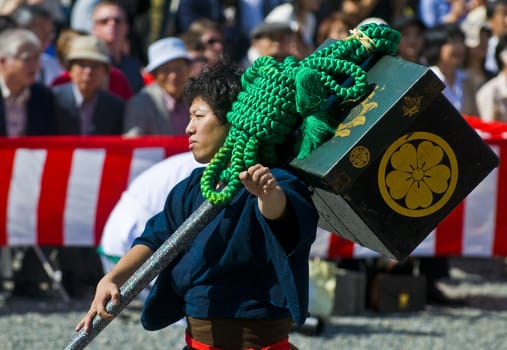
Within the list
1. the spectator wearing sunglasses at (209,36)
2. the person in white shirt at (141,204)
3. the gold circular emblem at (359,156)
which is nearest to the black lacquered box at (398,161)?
the gold circular emblem at (359,156)

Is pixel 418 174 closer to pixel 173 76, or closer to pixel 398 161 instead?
pixel 398 161

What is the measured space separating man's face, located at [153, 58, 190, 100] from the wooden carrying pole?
4094 mm

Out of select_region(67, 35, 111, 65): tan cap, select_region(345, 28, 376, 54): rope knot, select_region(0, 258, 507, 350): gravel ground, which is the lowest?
select_region(0, 258, 507, 350): gravel ground

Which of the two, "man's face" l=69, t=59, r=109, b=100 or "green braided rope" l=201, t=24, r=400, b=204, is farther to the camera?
"man's face" l=69, t=59, r=109, b=100

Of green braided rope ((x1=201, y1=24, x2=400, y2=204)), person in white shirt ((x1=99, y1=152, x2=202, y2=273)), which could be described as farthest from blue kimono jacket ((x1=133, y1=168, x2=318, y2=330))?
person in white shirt ((x1=99, y1=152, x2=202, y2=273))

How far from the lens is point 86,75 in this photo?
7.39 m

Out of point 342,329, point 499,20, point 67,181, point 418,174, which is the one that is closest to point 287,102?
point 418,174

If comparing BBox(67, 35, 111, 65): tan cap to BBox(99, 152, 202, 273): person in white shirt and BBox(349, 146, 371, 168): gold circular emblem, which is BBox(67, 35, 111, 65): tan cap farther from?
BBox(349, 146, 371, 168): gold circular emblem

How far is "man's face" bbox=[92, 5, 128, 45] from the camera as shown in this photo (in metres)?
8.45

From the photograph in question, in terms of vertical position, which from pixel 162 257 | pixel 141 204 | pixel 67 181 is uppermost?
pixel 162 257

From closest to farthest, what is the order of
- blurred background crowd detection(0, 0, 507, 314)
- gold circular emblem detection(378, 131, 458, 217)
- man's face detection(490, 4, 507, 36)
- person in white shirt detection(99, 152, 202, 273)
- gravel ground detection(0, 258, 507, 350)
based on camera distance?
gold circular emblem detection(378, 131, 458, 217) → person in white shirt detection(99, 152, 202, 273) → gravel ground detection(0, 258, 507, 350) → blurred background crowd detection(0, 0, 507, 314) → man's face detection(490, 4, 507, 36)

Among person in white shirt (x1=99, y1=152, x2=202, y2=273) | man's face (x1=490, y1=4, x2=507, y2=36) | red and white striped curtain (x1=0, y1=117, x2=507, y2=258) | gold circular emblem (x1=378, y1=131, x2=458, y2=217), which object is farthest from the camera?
man's face (x1=490, y1=4, x2=507, y2=36)

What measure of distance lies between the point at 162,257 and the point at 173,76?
13.8 feet

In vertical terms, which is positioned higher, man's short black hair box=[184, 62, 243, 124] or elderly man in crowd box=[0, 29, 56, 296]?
man's short black hair box=[184, 62, 243, 124]
